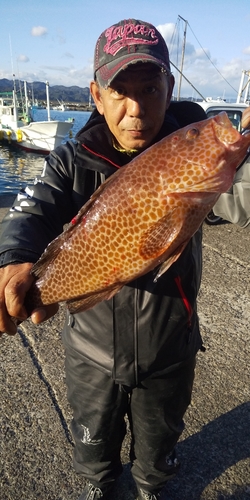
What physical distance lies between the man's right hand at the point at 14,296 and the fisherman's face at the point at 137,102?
3.01ft

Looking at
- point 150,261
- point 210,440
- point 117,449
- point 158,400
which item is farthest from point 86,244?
point 210,440

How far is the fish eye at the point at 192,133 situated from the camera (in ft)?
5.54

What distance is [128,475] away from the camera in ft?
8.81

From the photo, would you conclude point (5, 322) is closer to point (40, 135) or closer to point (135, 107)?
point (135, 107)

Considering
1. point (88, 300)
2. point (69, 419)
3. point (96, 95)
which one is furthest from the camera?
point (69, 419)

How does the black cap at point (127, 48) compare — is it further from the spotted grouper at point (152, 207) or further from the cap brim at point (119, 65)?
the spotted grouper at point (152, 207)

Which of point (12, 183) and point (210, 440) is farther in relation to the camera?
point (12, 183)

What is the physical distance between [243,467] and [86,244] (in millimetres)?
2055

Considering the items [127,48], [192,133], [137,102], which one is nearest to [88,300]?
[192,133]

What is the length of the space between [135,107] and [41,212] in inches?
30.1

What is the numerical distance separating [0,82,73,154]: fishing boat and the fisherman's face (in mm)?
30268

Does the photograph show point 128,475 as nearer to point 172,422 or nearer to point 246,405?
point 172,422

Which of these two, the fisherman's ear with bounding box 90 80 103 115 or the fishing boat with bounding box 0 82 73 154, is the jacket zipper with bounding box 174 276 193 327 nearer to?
the fisherman's ear with bounding box 90 80 103 115

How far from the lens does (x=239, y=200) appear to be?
7.45 feet
